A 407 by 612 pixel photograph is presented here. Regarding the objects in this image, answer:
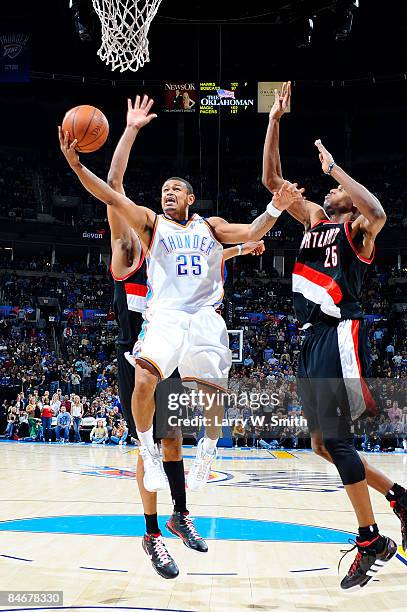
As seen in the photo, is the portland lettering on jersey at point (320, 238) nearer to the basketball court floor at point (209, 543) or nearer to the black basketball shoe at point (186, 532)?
the black basketball shoe at point (186, 532)

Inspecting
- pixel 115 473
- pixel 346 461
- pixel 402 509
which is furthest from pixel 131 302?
pixel 115 473

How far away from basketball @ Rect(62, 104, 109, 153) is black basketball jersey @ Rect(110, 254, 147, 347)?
987 millimetres

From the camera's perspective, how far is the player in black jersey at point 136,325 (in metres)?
4.66

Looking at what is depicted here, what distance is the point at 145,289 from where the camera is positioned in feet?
17.3

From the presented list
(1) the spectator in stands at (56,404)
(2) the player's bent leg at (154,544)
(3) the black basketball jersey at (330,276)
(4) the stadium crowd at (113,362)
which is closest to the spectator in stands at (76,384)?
(4) the stadium crowd at (113,362)

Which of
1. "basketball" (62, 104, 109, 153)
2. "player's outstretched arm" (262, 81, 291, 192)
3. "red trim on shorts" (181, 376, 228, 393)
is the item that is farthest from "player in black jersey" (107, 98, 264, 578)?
"player's outstretched arm" (262, 81, 291, 192)

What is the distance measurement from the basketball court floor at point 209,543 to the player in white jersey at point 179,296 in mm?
725

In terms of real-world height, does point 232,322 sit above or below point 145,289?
below

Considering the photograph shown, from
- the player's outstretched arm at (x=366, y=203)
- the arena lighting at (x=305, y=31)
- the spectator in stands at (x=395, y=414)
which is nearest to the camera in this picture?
the player's outstretched arm at (x=366, y=203)

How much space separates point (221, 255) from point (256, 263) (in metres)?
27.2

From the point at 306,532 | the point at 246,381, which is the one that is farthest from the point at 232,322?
the point at 306,532

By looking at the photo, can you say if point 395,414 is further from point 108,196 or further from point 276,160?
point 108,196

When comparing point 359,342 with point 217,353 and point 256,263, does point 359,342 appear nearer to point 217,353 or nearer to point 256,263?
point 217,353

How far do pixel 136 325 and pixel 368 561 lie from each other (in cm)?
241
